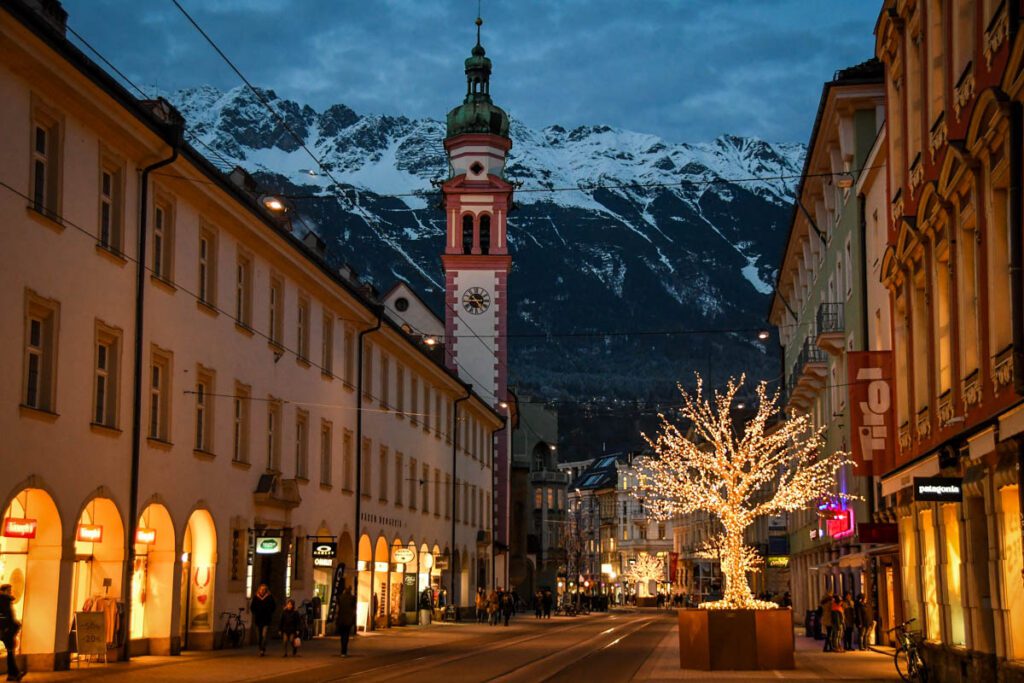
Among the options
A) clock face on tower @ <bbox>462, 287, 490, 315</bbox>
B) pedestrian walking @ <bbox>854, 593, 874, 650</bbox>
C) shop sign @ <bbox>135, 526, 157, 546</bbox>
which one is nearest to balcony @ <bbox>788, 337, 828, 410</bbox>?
pedestrian walking @ <bbox>854, 593, 874, 650</bbox>

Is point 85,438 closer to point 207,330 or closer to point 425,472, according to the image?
point 207,330

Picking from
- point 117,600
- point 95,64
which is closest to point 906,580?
point 117,600

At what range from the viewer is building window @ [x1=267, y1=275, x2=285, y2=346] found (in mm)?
38719

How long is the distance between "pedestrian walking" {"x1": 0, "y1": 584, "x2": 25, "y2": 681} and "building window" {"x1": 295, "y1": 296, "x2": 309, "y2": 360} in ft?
61.4

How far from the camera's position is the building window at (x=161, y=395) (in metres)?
30.3

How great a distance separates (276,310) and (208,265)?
5.55m

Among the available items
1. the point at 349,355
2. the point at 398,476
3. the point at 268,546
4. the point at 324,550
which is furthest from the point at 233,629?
the point at 398,476

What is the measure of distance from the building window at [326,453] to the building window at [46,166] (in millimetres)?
18573

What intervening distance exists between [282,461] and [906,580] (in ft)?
57.4

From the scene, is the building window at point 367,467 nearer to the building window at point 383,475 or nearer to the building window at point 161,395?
the building window at point 383,475

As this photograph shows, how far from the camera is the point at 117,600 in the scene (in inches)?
1095

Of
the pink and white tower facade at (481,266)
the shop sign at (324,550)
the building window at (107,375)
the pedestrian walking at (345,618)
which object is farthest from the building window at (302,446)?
the pink and white tower facade at (481,266)

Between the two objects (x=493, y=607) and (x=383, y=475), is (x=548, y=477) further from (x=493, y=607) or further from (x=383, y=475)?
(x=383, y=475)

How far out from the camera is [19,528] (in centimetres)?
2422
